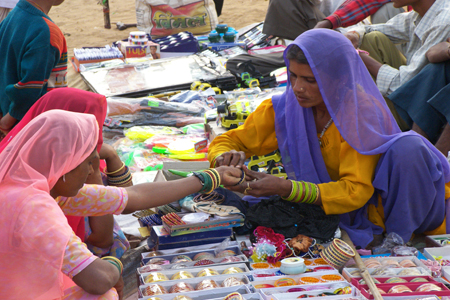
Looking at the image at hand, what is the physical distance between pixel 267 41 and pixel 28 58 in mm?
4449

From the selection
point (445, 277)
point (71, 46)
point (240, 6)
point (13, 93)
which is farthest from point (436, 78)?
point (240, 6)

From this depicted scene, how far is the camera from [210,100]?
5348 mm

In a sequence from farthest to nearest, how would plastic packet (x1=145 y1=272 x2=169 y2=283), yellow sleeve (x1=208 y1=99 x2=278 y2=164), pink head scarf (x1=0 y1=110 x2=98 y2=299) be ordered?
yellow sleeve (x1=208 y1=99 x2=278 y2=164) < plastic packet (x1=145 y1=272 x2=169 y2=283) < pink head scarf (x1=0 y1=110 x2=98 y2=299)

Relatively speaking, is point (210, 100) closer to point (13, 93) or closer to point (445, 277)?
point (13, 93)

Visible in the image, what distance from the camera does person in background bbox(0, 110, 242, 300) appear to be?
166 centimetres

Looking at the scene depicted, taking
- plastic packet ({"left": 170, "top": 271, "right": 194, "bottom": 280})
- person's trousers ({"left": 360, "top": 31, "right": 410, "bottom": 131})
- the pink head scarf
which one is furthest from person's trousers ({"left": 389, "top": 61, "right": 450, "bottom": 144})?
the pink head scarf

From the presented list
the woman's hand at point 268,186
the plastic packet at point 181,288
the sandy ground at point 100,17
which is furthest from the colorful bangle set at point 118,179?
the sandy ground at point 100,17

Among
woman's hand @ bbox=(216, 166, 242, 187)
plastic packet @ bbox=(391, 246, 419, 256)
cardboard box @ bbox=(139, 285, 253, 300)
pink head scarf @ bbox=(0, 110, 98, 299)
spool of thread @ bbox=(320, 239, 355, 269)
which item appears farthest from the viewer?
woman's hand @ bbox=(216, 166, 242, 187)

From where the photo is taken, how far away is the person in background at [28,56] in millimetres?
3268

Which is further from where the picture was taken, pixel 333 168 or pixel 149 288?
pixel 333 168

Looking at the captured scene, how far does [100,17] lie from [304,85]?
1007cm

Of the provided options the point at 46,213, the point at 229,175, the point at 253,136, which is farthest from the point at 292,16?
the point at 46,213

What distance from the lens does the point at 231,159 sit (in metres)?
2.84

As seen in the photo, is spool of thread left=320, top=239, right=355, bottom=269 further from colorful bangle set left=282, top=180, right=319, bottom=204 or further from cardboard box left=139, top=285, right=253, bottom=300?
cardboard box left=139, top=285, right=253, bottom=300
